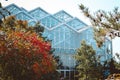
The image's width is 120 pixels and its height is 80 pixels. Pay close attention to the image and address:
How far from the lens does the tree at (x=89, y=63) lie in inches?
1385

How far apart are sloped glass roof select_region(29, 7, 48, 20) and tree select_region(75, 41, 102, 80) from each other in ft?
46.3

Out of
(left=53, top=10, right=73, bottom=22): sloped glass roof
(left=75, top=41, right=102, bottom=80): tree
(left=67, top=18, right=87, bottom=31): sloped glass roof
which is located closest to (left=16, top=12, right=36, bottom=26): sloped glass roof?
(left=53, top=10, right=73, bottom=22): sloped glass roof

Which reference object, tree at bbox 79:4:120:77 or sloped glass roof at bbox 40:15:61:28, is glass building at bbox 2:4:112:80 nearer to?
sloped glass roof at bbox 40:15:61:28

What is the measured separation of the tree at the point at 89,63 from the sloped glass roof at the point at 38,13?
14.1 metres

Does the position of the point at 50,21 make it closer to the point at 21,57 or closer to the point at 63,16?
the point at 63,16

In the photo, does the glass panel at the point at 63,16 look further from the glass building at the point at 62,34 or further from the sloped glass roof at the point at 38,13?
the sloped glass roof at the point at 38,13

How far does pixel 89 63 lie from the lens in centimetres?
3516

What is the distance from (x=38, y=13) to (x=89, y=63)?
16.7 metres

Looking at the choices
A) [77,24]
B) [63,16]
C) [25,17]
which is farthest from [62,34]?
[25,17]

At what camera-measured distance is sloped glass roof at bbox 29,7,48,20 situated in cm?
4875

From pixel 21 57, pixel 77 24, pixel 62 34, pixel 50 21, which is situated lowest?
pixel 21 57

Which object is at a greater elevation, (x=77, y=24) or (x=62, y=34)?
(x=77, y=24)

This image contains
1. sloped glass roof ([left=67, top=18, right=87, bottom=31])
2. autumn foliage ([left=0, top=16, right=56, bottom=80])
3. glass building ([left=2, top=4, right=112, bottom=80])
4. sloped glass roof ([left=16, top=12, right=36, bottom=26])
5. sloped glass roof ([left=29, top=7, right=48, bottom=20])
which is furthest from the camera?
sloped glass roof ([left=67, top=18, right=87, bottom=31])

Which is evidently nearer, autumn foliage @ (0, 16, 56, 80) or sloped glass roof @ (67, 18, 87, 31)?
autumn foliage @ (0, 16, 56, 80)
